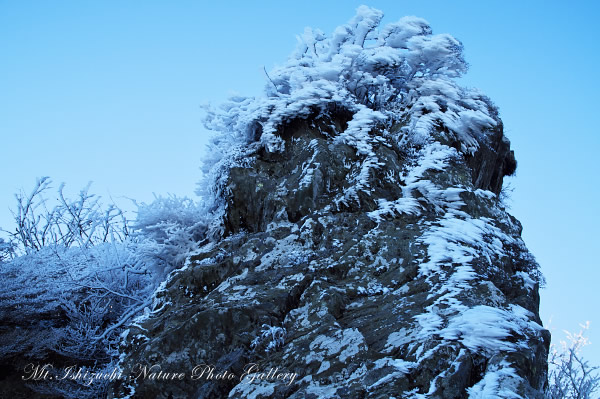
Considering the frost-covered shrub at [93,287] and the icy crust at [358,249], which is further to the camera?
the frost-covered shrub at [93,287]

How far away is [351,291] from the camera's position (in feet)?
11.6

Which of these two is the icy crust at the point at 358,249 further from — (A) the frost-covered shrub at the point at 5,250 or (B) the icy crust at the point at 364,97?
(A) the frost-covered shrub at the point at 5,250

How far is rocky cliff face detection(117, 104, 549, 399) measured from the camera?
104 inches

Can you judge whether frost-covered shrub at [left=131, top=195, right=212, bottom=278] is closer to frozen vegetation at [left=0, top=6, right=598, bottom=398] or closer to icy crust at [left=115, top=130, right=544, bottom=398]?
frozen vegetation at [left=0, top=6, right=598, bottom=398]

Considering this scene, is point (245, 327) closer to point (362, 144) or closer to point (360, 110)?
point (362, 144)

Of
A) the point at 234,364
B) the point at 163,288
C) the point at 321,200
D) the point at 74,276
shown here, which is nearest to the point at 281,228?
the point at 321,200

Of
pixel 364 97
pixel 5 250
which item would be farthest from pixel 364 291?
pixel 5 250

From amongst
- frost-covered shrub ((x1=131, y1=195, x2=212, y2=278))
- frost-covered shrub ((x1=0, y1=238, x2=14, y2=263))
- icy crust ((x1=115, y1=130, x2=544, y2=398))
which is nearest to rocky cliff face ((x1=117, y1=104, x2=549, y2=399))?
icy crust ((x1=115, y1=130, x2=544, y2=398))

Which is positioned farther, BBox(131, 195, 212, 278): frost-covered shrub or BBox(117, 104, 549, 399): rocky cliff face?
BBox(131, 195, 212, 278): frost-covered shrub

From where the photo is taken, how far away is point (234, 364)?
312 centimetres

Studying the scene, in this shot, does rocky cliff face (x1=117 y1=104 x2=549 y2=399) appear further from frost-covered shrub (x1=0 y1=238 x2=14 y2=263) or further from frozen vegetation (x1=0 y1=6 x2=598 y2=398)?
frost-covered shrub (x1=0 y1=238 x2=14 y2=263)

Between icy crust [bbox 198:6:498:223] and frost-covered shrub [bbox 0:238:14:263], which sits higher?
icy crust [bbox 198:6:498:223]

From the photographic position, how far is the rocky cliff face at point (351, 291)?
2652mm

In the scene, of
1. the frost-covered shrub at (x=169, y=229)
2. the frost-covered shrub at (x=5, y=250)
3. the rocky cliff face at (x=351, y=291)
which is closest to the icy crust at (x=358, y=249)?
the rocky cliff face at (x=351, y=291)
